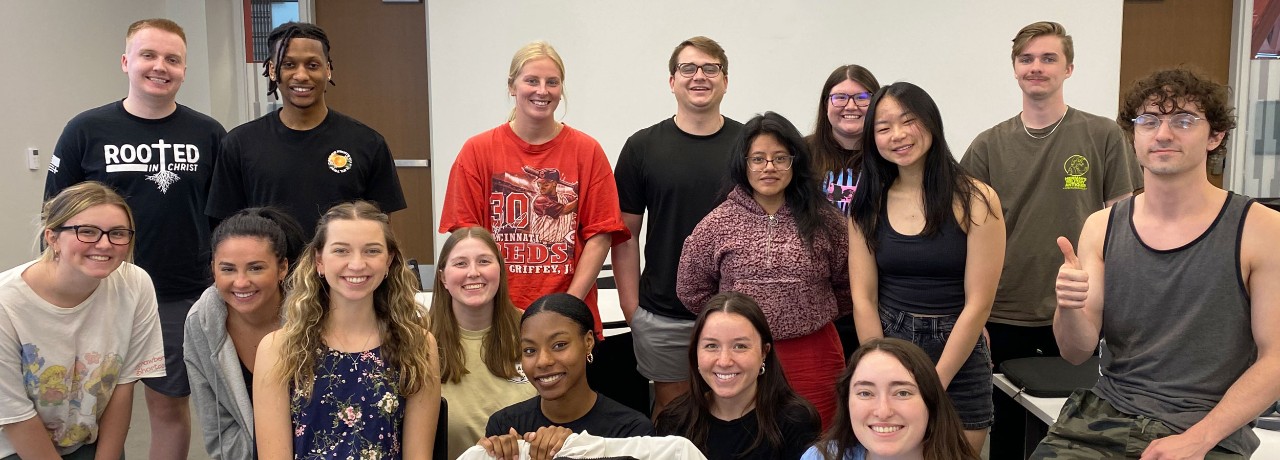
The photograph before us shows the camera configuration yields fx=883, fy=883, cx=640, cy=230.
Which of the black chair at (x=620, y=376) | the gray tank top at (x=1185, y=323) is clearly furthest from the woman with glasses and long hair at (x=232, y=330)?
the gray tank top at (x=1185, y=323)

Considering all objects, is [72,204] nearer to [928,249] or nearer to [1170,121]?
[928,249]

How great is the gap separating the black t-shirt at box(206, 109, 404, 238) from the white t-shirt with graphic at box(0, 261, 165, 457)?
0.43m

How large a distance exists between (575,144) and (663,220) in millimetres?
376

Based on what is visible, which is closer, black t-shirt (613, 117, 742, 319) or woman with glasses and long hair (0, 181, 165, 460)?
woman with glasses and long hair (0, 181, 165, 460)

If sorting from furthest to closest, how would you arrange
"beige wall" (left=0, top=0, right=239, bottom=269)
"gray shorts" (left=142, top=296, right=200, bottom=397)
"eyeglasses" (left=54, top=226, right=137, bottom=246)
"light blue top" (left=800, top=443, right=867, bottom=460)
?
"beige wall" (left=0, top=0, right=239, bottom=269)
"gray shorts" (left=142, top=296, right=200, bottom=397)
"eyeglasses" (left=54, top=226, right=137, bottom=246)
"light blue top" (left=800, top=443, right=867, bottom=460)

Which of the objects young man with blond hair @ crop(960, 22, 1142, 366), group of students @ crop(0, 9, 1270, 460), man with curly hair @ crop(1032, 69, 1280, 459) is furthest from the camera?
young man with blond hair @ crop(960, 22, 1142, 366)

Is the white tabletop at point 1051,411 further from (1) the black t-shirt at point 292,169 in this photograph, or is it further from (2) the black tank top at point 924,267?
(1) the black t-shirt at point 292,169

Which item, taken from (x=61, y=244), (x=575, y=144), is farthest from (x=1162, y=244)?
(x=61, y=244)

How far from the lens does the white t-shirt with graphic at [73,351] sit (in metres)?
2.22

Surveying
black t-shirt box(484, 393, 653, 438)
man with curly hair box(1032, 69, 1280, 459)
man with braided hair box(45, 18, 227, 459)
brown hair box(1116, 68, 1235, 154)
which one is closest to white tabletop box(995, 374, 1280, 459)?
man with curly hair box(1032, 69, 1280, 459)

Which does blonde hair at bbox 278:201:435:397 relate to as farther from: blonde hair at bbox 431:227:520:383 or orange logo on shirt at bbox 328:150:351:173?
orange logo on shirt at bbox 328:150:351:173

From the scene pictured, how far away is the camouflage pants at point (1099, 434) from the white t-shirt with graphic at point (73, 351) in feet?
7.68

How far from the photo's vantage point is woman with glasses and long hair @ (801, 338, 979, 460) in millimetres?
1894

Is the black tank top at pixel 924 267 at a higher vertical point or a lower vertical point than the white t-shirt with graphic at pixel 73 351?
higher
